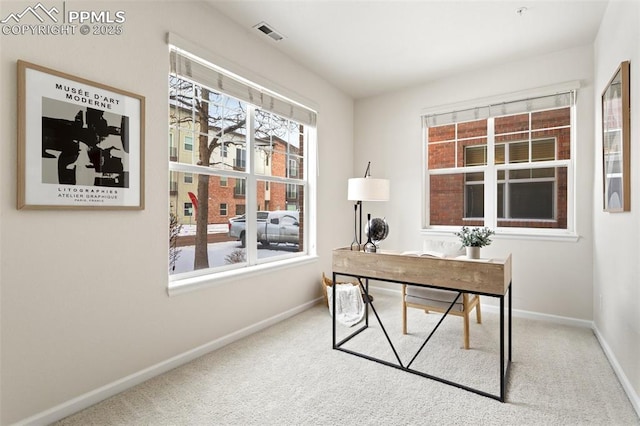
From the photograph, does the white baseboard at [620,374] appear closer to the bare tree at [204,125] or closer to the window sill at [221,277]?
the window sill at [221,277]

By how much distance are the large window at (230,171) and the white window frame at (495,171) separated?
1.64 m

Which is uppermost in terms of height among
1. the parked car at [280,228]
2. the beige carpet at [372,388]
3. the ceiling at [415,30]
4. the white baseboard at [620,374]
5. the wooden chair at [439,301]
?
the ceiling at [415,30]

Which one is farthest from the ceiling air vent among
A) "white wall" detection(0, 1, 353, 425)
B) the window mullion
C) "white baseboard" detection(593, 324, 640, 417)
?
"white baseboard" detection(593, 324, 640, 417)

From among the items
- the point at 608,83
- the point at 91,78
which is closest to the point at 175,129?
the point at 91,78

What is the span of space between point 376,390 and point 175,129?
241cm

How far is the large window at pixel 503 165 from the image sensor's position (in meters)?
3.45

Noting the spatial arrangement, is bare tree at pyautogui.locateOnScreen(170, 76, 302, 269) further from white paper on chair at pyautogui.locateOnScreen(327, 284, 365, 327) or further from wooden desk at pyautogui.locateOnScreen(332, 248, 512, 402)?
white paper on chair at pyautogui.locateOnScreen(327, 284, 365, 327)

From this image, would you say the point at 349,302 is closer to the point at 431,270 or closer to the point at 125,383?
the point at 431,270

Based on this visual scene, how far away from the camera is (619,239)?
2254mm

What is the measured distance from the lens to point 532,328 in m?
3.17

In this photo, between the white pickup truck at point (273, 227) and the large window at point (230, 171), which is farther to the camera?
the white pickup truck at point (273, 227)

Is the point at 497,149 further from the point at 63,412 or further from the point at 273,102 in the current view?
the point at 63,412

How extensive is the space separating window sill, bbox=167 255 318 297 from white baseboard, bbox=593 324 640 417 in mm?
2764

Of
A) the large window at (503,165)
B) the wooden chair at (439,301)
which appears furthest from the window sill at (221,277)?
the large window at (503,165)
